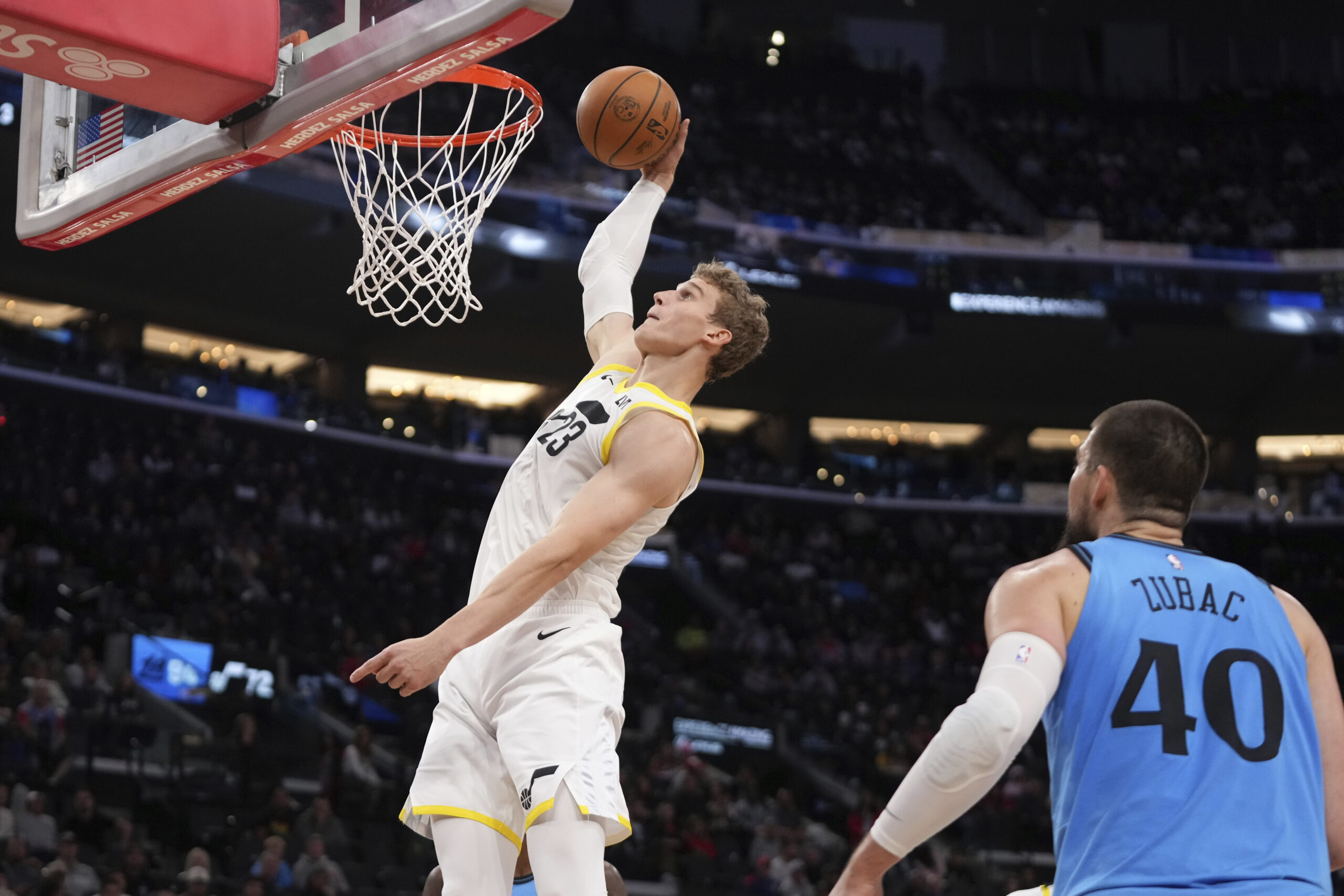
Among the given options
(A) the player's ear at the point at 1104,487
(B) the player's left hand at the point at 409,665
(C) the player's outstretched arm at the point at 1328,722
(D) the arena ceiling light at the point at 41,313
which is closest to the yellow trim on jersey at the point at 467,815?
(B) the player's left hand at the point at 409,665

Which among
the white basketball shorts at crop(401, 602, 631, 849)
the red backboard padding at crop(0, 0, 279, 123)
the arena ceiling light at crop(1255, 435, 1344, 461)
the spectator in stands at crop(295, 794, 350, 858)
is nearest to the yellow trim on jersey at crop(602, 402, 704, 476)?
the white basketball shorts at crop(401, 602, 631, 849)

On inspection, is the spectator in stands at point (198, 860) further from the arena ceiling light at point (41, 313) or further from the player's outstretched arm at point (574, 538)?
the arena ceiling light at point (41, 313)

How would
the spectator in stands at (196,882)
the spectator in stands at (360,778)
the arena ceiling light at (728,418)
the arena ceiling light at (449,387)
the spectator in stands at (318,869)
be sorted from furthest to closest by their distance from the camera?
the arena ceiling light at (728,418)
the arena ceiling light at (449,387)
the spectator in stands at (360,778)
the spectator in stands at (318,869)
the spectator in stands at (196,882)

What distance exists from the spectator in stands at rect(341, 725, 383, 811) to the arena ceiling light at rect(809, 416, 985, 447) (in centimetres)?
1712

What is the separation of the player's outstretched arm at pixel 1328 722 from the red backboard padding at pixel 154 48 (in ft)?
9.90

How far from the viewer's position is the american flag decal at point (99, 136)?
4.61 m

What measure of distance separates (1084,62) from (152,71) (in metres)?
29.1

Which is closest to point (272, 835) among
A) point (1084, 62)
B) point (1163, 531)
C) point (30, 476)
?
point (30, 476)

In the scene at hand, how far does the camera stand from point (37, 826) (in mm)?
10094

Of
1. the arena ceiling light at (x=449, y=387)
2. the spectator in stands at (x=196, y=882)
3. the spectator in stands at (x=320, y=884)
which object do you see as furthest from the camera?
the arena ceiling light at (x=449, y=387)

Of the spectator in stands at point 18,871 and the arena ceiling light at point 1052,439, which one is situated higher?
the arena ceiling light at point 1052,439

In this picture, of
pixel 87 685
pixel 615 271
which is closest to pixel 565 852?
pixel 615 271

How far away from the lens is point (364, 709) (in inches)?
580

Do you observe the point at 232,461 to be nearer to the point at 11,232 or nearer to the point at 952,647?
the point at 11,232
